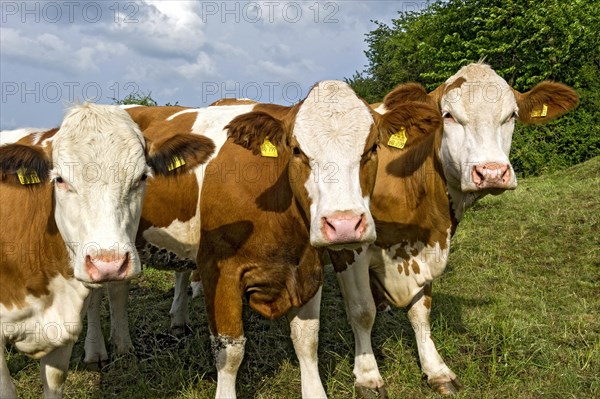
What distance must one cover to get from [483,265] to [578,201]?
450cm

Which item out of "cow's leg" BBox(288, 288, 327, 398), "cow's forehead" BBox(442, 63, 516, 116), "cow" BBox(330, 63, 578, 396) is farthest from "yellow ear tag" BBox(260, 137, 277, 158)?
"cow's forehead" BBox(442, 63, 516, 116)

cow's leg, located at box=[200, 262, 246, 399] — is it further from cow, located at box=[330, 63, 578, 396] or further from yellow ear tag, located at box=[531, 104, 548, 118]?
yellow ear tag, located at box=[531, 104, 548, 118]

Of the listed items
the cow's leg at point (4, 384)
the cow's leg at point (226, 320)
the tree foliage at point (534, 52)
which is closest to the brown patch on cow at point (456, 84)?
the cow's leg at point (226, 320)

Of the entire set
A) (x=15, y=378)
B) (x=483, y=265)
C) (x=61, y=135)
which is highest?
(x=61, y=135)

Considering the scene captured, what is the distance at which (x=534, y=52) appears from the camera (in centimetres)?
2494

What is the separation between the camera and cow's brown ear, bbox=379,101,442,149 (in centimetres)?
420

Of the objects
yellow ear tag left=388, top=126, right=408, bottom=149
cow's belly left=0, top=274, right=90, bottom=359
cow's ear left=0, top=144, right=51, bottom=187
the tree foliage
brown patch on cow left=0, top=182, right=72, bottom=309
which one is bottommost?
cow's belly left=0, top=274, right=90, bottom=359

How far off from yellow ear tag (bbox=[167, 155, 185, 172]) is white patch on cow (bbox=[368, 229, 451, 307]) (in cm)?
205

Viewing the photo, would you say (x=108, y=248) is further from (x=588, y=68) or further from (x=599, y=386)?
(x=588, y=68)

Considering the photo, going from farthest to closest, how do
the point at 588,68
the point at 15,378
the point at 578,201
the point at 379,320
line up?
1. the point at 588,68
2. the point at 578,201
3. the point at 379,320
4. the point at 15,378

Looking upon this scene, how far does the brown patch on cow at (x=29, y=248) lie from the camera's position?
11.5 ft

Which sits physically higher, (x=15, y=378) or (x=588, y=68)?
(x=588, y=68)

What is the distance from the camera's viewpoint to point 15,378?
16.1 ft

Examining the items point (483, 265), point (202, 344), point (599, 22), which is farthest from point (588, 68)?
point (202, 344)
